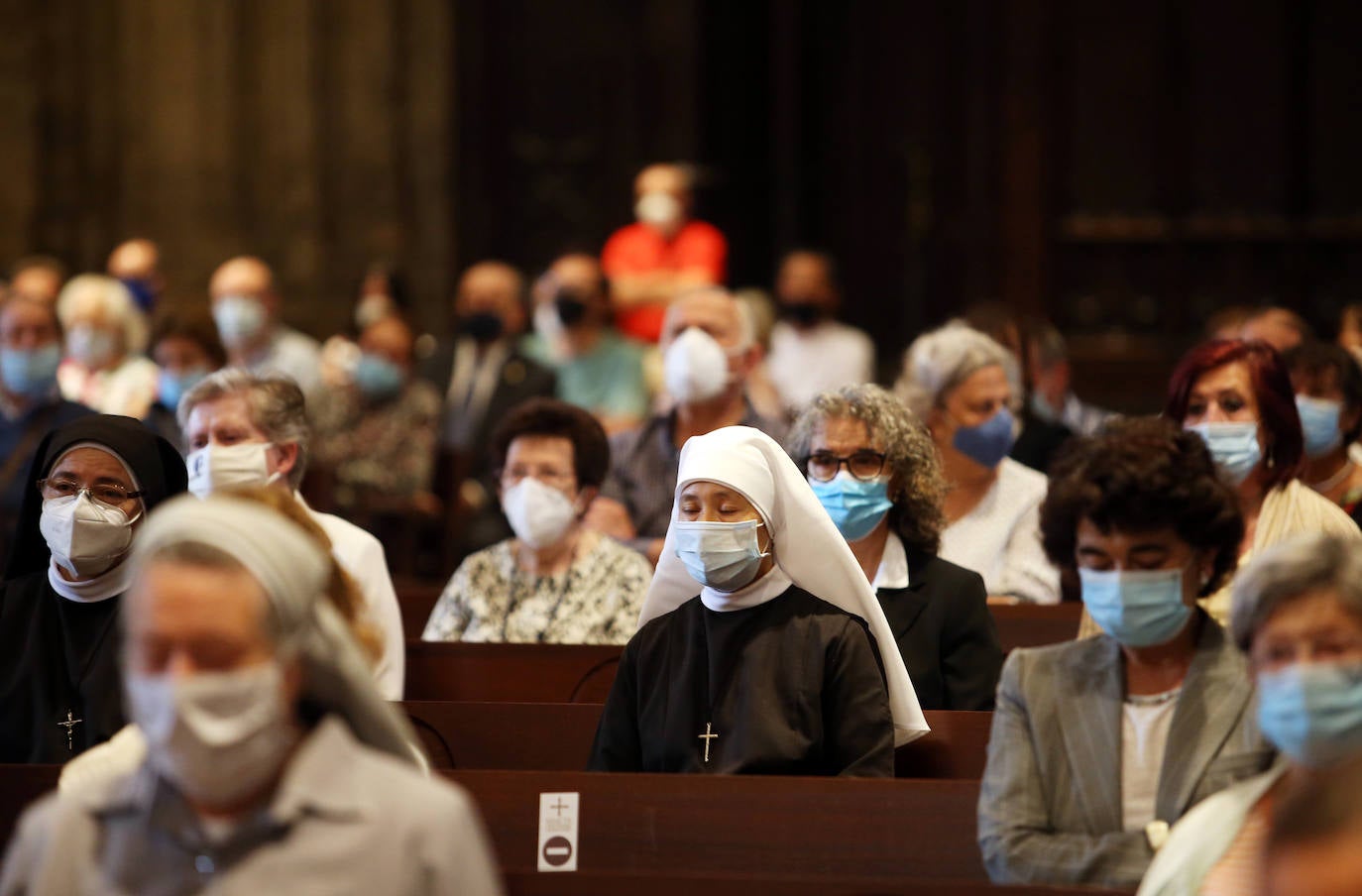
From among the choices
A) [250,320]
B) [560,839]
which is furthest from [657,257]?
[560,839]

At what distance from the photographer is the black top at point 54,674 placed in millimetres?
4473

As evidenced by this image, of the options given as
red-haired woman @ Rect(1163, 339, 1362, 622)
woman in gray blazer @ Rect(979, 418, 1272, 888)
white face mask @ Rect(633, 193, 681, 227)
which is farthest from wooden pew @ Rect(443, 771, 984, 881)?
white face mask @ Rect(633, 193, 681, 227)

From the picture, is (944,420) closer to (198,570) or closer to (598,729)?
(598,729)

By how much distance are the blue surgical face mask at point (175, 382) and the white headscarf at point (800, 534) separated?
374 cm

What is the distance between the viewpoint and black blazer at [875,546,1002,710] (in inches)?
191

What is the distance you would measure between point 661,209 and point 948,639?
19.2ft

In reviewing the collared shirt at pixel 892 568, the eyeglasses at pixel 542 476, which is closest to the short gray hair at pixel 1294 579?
the collared shirt at pixel 892 568

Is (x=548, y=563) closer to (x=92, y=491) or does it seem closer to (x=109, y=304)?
(x=92, y=491)

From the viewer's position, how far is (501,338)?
991cm

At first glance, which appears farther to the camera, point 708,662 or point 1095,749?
point 708,662

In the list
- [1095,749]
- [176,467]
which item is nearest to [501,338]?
[176,467]

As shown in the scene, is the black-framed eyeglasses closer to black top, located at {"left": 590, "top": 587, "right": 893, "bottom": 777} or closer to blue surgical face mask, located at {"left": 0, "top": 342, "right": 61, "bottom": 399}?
black top, located at {"left": 590, "top": 587, "right": 893, "bottom": 777}

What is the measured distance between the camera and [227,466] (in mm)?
5633

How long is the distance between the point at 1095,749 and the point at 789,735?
0.89m
